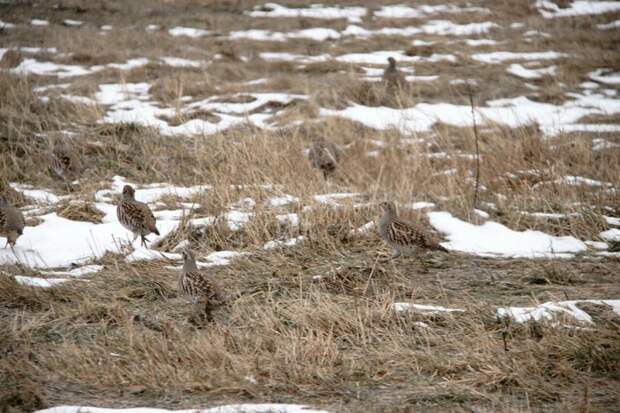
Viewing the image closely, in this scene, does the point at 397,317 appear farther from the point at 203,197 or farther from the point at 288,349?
the point at 203,197

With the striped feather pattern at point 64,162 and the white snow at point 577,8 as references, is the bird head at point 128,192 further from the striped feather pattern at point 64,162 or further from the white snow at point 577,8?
the white snow at point 577,8

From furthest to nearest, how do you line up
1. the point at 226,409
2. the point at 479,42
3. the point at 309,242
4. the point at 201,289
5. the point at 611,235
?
the point at 479,42 < the point at 611,235 < the point at 309,242 < the point at 201,289 < the point at 226,409

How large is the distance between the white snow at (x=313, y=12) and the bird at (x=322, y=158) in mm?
13467

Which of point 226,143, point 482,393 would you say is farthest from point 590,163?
point 482,393

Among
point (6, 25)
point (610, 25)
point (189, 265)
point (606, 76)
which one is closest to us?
point (189, 265)

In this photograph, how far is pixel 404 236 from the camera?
5449mm

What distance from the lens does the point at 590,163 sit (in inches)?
322

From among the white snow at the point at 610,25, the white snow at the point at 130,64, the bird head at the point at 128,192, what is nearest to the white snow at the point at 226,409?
the bird head at the point at 128,192

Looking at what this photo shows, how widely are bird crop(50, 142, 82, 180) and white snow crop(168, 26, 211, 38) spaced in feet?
38.7

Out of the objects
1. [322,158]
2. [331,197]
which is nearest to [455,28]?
[322,158]

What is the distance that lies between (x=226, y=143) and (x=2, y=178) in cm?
252

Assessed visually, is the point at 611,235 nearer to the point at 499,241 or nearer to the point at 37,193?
the point at 499,241

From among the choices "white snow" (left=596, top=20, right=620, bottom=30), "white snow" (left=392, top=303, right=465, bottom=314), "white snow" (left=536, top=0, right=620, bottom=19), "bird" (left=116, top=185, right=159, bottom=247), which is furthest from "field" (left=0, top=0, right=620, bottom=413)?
"white snow" (left=536, top=0, right=620, bottom=19)

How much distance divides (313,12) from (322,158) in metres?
14.9
